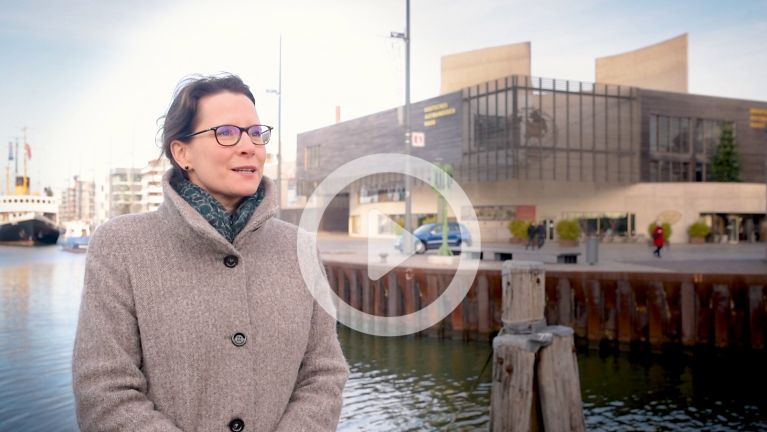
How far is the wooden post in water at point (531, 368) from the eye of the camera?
21.4ft

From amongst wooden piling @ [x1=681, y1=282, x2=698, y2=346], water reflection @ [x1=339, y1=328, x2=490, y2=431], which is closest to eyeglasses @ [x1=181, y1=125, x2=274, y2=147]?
water reflection @ [x1=339, y1=328, x2=490, y2=431]

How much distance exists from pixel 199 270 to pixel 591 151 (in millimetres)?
54583

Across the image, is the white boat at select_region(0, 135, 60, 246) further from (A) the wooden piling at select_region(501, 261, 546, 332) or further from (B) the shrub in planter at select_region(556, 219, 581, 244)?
(A) the wooden piling at select_region(501, 261, 546, 332)

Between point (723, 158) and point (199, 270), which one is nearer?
point (199, 270)

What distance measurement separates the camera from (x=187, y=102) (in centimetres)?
254

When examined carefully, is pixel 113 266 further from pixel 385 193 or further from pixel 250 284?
pixel 385 193

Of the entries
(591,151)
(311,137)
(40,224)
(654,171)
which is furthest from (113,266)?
(40,224)

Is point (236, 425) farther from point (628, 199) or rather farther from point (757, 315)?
point (628, 199)

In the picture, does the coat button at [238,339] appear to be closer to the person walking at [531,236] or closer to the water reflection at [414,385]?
the water reflection at [414,385]

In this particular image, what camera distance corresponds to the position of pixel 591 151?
53.8m

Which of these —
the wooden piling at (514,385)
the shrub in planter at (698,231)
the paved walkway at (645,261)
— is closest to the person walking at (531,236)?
the paved walkway at (645,261)

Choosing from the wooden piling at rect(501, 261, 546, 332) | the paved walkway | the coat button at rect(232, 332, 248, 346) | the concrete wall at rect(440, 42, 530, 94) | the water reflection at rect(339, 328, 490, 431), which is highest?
the concrete wall at rect(440, 42, 530, 94)

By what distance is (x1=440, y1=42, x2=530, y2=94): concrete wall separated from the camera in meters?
59.5

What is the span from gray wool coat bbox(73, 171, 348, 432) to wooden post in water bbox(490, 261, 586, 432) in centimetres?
434
